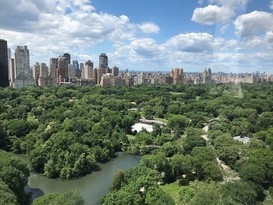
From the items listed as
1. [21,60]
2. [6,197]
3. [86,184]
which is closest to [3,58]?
[21,60]

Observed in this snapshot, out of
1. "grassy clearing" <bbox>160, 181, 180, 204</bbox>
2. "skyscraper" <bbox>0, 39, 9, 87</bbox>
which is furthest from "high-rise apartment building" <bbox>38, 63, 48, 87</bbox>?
"grassy clearing" <bbox>160, 181, 180, 204</bbox>

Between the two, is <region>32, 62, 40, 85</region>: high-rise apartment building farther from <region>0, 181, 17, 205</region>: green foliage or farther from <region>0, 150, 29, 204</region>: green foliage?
<region>0, 181, 17, 205</region>: green foliage

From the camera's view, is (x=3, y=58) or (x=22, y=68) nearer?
(x=3, y=58)

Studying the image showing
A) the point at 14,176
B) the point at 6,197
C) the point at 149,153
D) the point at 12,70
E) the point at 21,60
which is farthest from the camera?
the point at 12,70

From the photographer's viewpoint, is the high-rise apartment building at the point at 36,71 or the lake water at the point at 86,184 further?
the high-rise apartment building at the point at 36,71

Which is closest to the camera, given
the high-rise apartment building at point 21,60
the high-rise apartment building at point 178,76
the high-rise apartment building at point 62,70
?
the high-rise apartment building at point 21,60

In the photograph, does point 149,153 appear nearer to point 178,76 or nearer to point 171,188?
point 171,188

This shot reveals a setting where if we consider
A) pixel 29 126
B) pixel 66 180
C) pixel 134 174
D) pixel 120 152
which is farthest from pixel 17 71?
pixel 134 174

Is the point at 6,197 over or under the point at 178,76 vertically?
under

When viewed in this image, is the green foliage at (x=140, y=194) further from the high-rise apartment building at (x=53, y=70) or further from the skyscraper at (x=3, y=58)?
the high-rise apartment building at (x=53, y=70)

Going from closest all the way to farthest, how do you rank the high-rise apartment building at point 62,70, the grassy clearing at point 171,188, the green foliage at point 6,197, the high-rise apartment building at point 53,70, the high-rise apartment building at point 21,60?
the green foliage at point 6,197 → the grassy clearing at point 171,188 → the high-rise apartment building at point 21,60 → the high-rise apartment building at point 53,70 → the high-rise apartment building at point 62,70

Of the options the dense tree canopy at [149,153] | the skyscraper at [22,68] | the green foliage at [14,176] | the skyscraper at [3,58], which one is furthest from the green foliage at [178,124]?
the skyscraper at [22,68]

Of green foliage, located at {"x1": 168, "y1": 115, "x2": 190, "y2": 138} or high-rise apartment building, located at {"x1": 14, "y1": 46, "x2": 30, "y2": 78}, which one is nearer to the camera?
green foliage, located at {"x1": 168, "y1": 115, "x2": 190, "y2": 138}
